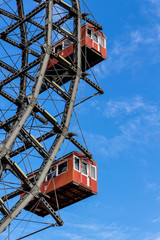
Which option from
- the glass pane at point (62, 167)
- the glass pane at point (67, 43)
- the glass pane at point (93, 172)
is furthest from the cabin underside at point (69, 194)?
the glass pane at point (67, 43)

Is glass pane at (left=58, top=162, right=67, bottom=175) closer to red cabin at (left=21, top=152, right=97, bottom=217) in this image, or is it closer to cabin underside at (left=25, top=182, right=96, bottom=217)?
red cabin at (left=21, top=152, right=97, bottom=217)

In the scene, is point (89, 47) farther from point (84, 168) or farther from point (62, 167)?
point (62, 167)

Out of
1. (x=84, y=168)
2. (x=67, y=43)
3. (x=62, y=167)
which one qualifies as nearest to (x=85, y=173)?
(x=84, y=168)

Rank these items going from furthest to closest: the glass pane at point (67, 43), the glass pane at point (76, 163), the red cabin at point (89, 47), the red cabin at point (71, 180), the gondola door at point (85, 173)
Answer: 1. the glass pane at point (67, 43)
2. the red cabin at point (89, 47)
3. the glass pane at point (76, 163)
4. the gondola door at point (85, 173)
5. the red cabin at point (71, 180)

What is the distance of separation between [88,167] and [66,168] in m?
1.95

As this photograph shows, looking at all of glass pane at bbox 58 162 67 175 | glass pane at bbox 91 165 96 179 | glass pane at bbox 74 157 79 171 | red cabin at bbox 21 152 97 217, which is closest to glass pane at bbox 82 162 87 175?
red cabin at bbox 21 152 97 217

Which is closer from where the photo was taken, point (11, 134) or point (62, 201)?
point (11, 134)

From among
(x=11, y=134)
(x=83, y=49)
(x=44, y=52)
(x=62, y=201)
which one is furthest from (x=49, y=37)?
(x=62, y=201)

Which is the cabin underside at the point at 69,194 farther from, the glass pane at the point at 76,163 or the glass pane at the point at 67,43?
the glass pane at the point at 67,43

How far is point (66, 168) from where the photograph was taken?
118ft

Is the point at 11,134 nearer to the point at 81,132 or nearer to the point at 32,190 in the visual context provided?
the point at 32,190

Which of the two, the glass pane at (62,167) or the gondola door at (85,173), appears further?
the glass pane at (62,167)

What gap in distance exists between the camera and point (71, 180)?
3475 cm

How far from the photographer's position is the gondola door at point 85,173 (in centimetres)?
3566
